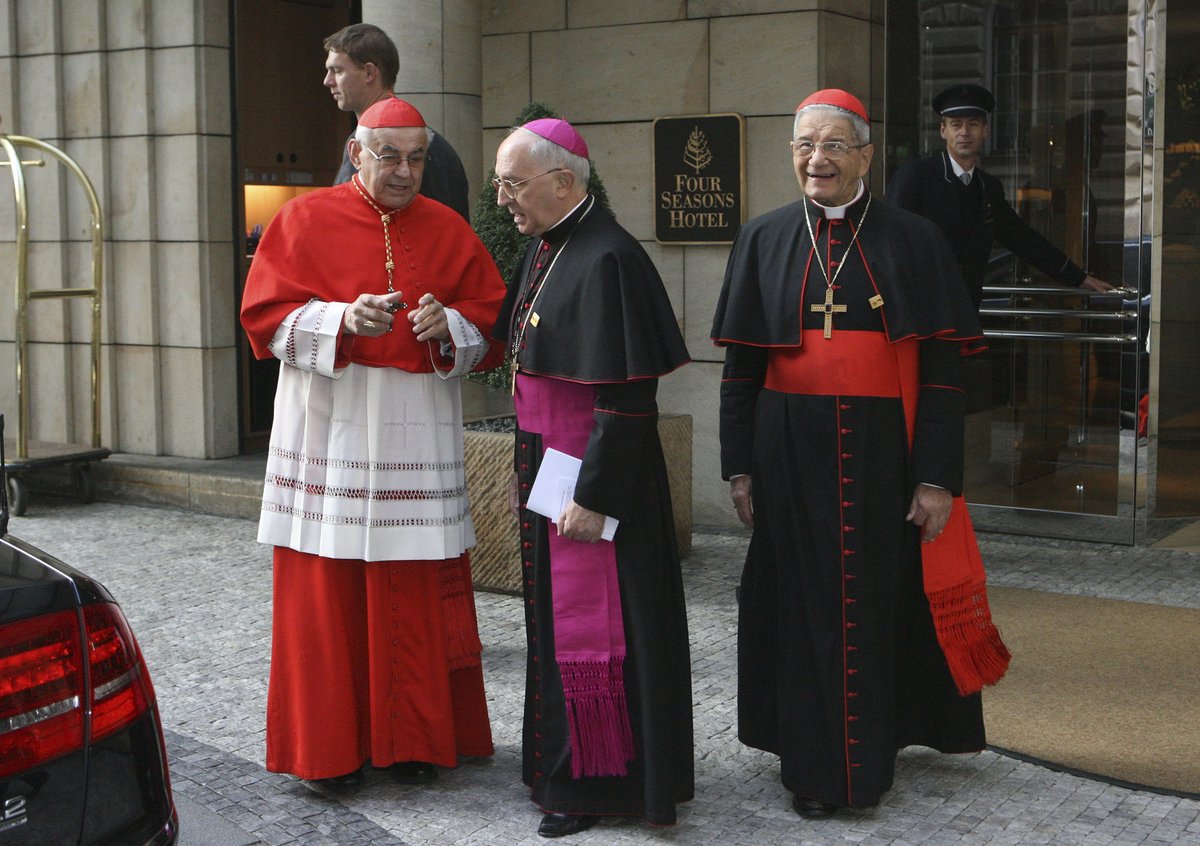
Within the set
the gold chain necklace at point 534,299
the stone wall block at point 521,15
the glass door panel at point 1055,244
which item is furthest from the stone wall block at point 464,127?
the gold chain necklace at point 534,299

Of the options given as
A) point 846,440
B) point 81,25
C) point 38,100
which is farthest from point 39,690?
point 38,100

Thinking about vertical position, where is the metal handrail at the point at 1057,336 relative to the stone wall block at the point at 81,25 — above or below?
below

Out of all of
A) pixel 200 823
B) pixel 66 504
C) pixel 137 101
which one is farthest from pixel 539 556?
pixel 137 101

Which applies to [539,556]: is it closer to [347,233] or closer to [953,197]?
[347,233]

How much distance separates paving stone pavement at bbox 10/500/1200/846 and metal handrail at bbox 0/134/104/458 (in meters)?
2.61

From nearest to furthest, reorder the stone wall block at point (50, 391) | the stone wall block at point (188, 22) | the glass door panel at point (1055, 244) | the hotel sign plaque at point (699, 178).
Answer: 1. the glass door panel at point (1055, 244)
2. the hotel sign plaque at point (699, 178)
3. the stone wall block at point (188, 22)
4. the stone wall block at point (50, 391)

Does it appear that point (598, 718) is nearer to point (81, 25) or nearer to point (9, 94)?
point (81, 25)

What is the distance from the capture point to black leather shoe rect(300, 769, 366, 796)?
181 inches

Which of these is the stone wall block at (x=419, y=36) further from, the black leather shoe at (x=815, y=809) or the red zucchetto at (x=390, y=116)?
the black leather shoe at (x=815, y=809)

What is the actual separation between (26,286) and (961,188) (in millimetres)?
5669

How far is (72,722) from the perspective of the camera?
9.04 feet

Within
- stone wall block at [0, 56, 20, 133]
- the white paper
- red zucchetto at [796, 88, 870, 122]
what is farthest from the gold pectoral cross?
stone wall block at [0, 56, 20, 133]

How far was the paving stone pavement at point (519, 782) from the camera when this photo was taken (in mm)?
4289

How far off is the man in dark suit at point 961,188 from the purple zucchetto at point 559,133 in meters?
3.08
